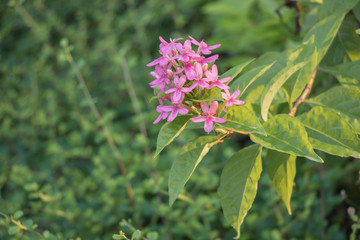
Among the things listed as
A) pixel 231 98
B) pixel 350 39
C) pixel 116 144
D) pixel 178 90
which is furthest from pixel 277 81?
pixel 116 144

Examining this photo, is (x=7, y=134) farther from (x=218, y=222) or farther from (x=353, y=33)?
(x=353, y=33)

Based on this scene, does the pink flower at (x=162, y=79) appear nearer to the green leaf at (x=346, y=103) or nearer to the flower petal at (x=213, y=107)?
the flower petal at (x=213, y=107)

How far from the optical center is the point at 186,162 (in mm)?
784

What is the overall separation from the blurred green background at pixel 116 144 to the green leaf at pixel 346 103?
1.03 ft

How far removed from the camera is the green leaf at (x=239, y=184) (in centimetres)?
82

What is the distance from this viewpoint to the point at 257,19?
256 centimetres

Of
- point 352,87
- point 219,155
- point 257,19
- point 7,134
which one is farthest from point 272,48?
point 7,134

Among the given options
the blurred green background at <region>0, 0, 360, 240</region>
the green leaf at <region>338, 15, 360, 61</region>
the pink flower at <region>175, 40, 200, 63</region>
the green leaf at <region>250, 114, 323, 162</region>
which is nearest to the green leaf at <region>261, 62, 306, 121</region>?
the green leaf at <region>250, 114, 323, 162</region>

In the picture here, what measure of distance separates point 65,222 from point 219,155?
84 centimetres

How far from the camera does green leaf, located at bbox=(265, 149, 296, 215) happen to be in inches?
35.1

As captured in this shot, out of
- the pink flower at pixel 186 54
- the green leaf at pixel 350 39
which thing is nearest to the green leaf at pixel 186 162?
the pink flower at pixel 186 54

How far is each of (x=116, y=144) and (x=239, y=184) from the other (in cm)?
143

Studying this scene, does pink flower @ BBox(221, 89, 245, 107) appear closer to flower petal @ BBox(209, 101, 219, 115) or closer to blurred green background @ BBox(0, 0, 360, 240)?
flower petal @ BBox(209, 101, 219, 115)

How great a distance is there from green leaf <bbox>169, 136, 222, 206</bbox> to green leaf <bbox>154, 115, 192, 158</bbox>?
49mm
